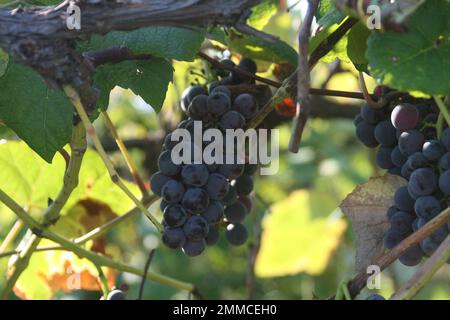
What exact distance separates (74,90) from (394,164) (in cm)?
50

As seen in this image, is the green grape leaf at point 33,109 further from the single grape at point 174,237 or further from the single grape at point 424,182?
the single grape at point 424,182

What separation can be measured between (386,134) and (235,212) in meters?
0.30

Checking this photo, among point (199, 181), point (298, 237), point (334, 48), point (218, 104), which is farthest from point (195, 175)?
point (298, 237)

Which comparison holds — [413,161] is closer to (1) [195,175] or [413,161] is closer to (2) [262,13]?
(1) [195,175]

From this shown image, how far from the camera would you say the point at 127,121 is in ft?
9.78

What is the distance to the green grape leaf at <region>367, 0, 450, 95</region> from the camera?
99cm

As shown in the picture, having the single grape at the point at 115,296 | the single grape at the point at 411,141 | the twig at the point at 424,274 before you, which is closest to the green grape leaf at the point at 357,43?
the single grape at the point at 411,141

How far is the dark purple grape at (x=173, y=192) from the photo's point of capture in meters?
1.13

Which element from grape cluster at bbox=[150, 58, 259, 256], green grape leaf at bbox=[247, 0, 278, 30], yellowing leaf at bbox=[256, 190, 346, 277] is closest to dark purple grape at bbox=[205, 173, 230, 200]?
grape cluster at bbox=[150, 58, 259, 256]

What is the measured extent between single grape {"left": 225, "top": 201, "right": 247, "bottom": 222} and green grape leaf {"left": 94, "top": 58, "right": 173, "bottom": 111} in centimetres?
21

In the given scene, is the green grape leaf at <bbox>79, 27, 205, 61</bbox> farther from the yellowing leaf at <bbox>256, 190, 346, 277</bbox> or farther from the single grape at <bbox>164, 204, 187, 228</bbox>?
the yellowing leaf at <bbox>256, 190, 346, 277</bbox>

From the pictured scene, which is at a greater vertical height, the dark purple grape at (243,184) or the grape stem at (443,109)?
the dark purple grape at (243,184)

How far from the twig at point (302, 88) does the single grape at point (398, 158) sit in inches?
10.0
